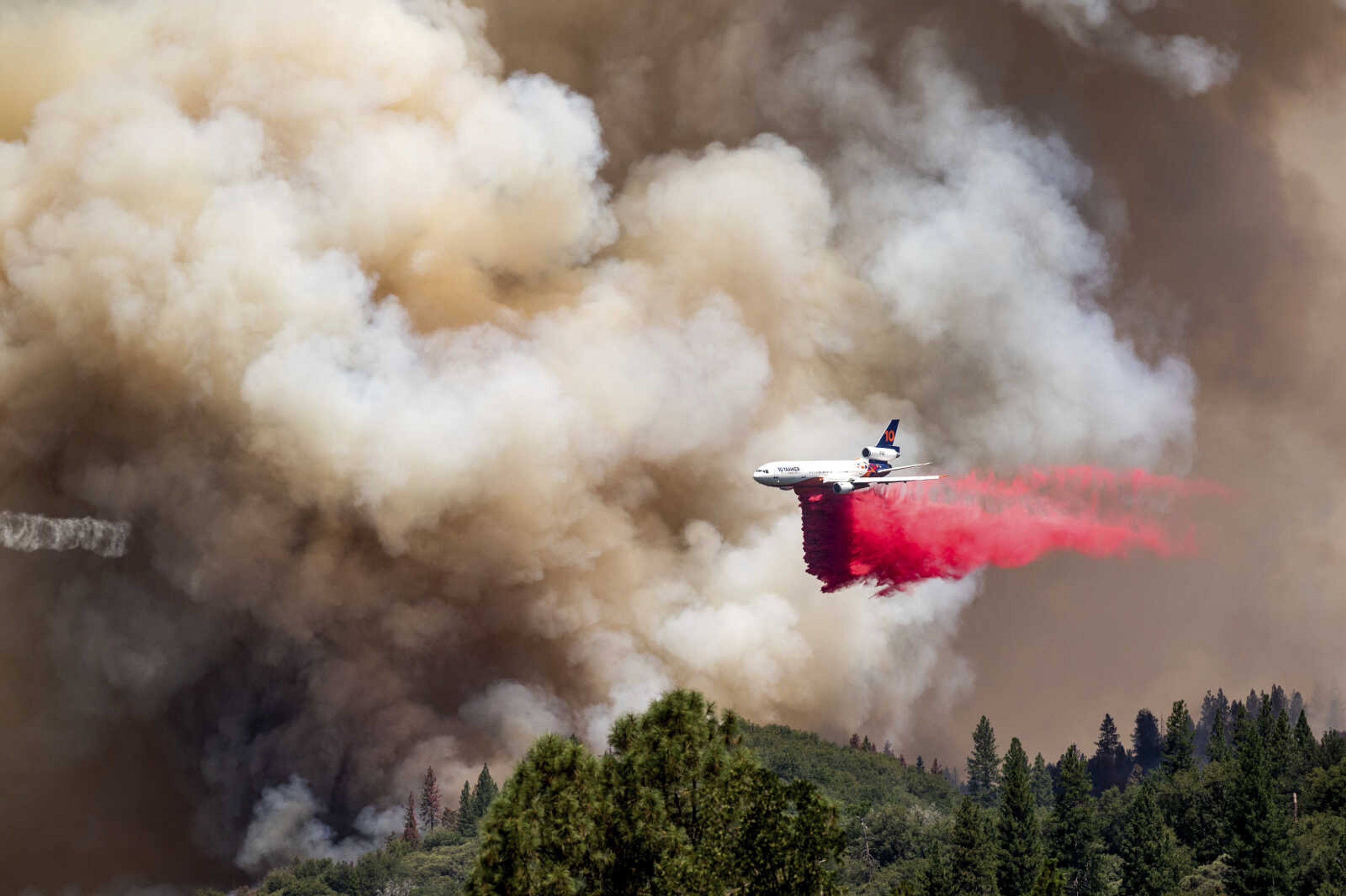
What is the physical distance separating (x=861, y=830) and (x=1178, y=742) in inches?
1509

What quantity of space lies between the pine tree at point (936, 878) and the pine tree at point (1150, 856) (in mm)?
16389

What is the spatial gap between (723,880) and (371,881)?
14957 centimetres

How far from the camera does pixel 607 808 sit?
6081 cm

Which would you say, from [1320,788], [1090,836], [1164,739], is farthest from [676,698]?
[1164,739]

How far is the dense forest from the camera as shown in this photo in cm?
5994

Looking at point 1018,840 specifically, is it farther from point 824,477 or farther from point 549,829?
point 549,829

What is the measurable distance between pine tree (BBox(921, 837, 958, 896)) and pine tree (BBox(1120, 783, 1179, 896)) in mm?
16389

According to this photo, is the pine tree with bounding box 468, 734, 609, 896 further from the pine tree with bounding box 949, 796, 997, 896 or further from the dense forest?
the pine tree with bounding box 949, 796, 997, 896

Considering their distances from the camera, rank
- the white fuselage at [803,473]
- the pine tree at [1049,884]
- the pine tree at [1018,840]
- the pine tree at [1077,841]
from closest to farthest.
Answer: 1. the pine tree at [1049,884]
2. the white fuselage at [803,473]
3. the pine tree at [1018,840]
4. the pine tree at [1077,841]

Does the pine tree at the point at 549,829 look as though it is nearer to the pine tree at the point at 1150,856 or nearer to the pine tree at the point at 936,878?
the pine tree at the point at 936,878

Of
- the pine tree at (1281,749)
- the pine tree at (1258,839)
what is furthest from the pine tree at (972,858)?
the pine tree at (1281,749)

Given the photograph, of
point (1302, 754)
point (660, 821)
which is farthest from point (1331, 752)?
point (660, 821)

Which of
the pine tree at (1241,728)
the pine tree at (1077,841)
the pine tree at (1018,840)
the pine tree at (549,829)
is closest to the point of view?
the pine tree at (549,829)

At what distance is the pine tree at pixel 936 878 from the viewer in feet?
458
